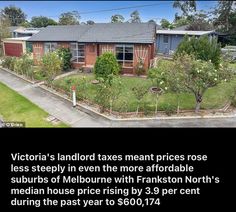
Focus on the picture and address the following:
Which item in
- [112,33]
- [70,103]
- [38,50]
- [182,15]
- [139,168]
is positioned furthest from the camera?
[182,15]

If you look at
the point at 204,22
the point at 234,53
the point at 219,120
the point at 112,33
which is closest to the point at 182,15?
the point at 204,22

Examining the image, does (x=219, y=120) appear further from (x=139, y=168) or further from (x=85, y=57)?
(x=85, y=57)

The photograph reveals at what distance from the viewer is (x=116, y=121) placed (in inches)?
470

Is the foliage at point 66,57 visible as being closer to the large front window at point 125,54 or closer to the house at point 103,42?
the house at point 103,42

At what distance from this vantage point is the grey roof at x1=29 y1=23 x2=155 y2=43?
66.8 ft

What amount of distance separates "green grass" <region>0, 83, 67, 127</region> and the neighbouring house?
14.5 m

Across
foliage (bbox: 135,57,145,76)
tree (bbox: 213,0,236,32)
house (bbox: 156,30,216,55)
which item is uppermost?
tree (bbox: 213,0,236,32)

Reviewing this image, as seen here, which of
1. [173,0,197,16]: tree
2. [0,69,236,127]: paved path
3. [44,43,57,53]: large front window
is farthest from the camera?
[173,0,197,16]: tree

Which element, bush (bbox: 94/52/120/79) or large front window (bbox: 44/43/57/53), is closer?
bush (bbox: 94/52/120/79)

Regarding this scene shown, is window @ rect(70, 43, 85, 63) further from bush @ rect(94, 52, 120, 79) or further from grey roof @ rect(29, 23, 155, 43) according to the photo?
bush @ rect(94, 52, 120, 79)

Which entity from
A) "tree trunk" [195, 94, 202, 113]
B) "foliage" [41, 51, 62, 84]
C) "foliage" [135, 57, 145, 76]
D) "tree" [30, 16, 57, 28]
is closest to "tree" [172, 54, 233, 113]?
"tree trunk" [195, 94, 202, 113]

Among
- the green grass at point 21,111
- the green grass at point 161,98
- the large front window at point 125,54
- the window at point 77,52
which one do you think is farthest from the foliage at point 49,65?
the window at point 77,52

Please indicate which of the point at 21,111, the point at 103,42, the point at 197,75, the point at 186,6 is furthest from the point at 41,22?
the point at 197,75

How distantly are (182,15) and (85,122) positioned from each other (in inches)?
1781
